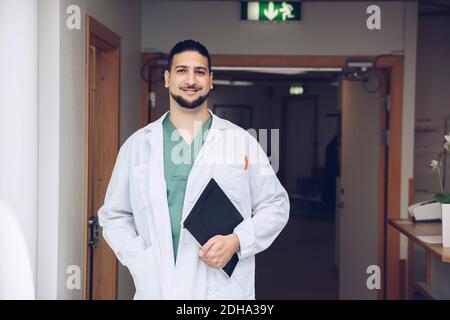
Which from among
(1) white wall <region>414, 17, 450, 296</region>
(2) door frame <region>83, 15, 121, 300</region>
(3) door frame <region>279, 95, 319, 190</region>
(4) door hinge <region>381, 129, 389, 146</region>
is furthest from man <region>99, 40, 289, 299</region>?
(3) door frame <region>279, 95, 319, 190</region>

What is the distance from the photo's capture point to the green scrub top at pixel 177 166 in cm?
204

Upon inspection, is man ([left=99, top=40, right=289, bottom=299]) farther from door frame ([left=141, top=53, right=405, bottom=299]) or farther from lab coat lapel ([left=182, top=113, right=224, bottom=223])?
door frame ([left=141, top=53, right=405, bottom=299])

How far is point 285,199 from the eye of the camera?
213cm

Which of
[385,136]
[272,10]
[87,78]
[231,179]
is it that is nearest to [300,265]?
[385,136]

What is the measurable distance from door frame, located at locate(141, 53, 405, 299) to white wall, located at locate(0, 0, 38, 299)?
1956mm

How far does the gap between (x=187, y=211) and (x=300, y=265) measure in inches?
186

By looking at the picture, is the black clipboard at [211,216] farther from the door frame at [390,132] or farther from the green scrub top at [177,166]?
the door frame at [390,132]

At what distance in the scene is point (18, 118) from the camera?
2.01m

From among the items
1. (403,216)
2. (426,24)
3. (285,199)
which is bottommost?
(403,216)

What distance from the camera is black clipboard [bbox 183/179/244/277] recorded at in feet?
6.47

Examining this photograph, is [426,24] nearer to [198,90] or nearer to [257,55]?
[257,55]

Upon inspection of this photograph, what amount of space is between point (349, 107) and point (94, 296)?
2435mm

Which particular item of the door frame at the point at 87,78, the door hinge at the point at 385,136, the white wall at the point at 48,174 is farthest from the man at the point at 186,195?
the door hinge at the point at 385,136

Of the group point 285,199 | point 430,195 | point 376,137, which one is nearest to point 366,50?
point 376,137
